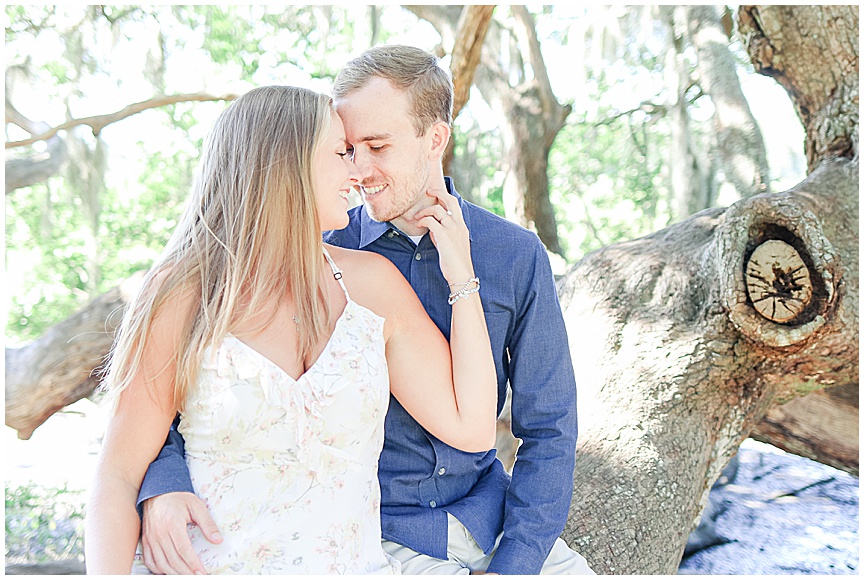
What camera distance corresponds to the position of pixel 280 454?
157 cm

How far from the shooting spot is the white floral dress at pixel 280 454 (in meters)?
1.53

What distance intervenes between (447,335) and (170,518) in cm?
81

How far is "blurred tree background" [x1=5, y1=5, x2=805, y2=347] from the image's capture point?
22.4 ft

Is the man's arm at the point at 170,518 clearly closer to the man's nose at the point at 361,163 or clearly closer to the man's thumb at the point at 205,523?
the man's thumb at the point at 205,523

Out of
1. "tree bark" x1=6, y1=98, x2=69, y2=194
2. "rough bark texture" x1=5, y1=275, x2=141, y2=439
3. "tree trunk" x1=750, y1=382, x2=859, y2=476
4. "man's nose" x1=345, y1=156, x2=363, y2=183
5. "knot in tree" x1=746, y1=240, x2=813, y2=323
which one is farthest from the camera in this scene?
"tree bark" x1=6, y1=98, x2=69, y2=194

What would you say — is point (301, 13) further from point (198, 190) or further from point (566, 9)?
point (198, 190)

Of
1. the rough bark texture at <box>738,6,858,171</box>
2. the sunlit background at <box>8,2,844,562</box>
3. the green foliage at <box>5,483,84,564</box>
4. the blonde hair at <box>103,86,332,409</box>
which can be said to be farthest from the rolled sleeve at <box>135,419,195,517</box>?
the green foliage at <box>5,483,84,564</box>

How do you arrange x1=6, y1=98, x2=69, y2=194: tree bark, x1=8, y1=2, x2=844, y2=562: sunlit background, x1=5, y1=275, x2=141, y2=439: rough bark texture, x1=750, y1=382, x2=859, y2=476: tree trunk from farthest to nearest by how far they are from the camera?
1. x1=8, y1=2, x2=844, y2=562: sunlit background
2. x1=6, y1=98, x2=69, y2=194: tree bark
3. x1=5, y1=275, x2=141, y2=439: rough bark texture
4. x1=750, y1=382, x2=859, y2=476: tree trunk

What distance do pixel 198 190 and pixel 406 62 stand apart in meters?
0.67

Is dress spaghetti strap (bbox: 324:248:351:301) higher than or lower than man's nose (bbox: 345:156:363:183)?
lower

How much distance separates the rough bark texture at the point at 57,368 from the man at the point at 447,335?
114 inches

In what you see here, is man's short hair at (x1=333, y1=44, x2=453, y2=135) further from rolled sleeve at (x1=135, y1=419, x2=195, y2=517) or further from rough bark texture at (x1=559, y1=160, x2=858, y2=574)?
rough bark texture at (x1=559, y1=160, x2=858, y2=574)

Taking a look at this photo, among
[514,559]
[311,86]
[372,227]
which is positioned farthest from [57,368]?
[514,559]

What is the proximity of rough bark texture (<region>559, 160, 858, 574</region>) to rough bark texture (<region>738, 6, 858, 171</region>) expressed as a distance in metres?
0.54
